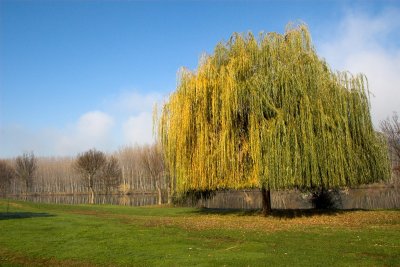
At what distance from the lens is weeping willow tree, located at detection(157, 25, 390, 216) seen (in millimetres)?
19406

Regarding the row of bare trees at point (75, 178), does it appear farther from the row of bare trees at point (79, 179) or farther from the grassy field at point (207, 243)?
the grassy field at point (207, 243)

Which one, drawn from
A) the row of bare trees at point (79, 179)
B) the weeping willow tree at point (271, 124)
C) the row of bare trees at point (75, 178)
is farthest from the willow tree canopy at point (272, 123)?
the row of bare trees at point (79, 179)

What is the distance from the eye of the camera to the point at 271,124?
1970cm

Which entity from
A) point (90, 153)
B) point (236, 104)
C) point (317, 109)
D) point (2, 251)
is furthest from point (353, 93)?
point (90, 153)

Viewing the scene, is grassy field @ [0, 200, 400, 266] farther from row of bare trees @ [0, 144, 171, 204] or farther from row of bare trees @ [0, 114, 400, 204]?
row of bare trees @ [0, 144, 171, 204]

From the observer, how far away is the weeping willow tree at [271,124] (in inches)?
764

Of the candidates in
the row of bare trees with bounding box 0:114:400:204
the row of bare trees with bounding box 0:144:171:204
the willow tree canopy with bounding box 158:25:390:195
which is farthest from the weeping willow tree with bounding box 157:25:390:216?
the row of bare trees with bounding box 0:144:171:204

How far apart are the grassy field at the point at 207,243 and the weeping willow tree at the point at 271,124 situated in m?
2.32

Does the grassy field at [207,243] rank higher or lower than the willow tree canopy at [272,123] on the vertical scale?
lower

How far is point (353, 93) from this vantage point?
69.1 ft

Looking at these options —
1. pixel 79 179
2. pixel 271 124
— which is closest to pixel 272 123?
pixel 271 124

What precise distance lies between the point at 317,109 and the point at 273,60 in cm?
338

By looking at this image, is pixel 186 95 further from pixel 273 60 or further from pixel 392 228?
pixel 392 228

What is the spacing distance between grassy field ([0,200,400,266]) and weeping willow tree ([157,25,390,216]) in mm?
2324
